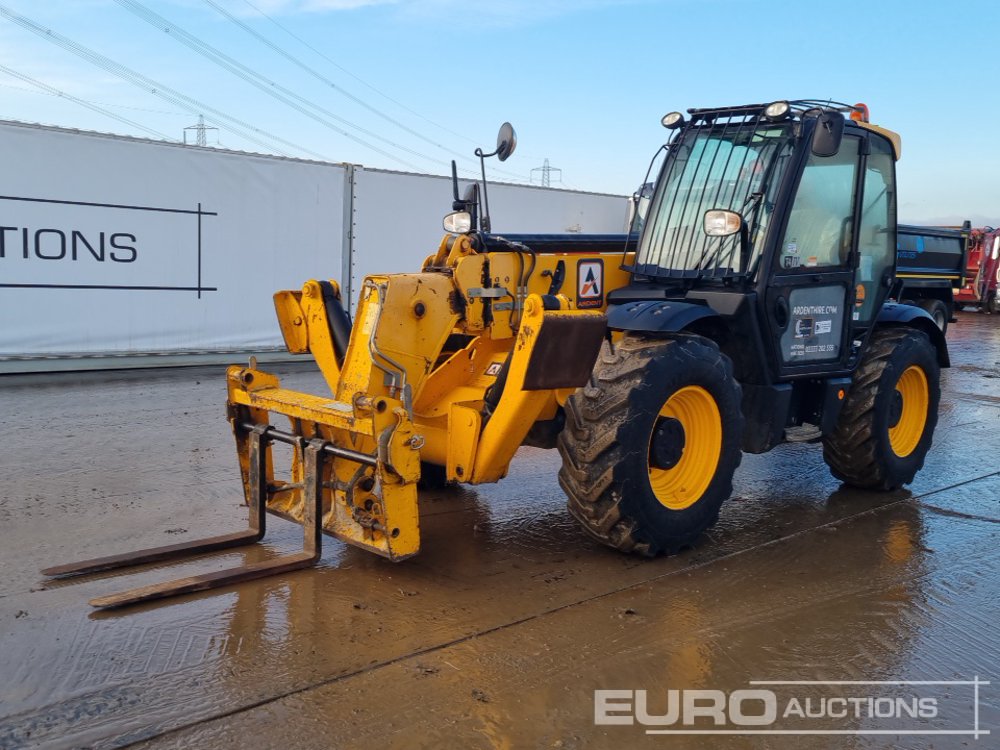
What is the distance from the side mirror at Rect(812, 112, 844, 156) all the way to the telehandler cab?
0.03 feet

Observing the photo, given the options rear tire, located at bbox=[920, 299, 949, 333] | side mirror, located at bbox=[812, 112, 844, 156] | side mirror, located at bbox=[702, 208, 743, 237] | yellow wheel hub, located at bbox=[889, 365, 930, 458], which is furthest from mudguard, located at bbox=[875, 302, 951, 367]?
rear tire, located at bbox=[920, 299, 949, 333]

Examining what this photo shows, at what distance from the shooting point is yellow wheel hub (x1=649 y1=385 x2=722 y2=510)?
4.80 meters

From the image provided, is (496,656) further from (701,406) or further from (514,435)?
(701,406)

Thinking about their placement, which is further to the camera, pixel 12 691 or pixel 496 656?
pixel 496 656

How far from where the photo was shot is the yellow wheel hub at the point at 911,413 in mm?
6414

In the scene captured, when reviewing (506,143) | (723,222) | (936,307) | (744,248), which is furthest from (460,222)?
(936,307)

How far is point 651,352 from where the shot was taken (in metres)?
4.49

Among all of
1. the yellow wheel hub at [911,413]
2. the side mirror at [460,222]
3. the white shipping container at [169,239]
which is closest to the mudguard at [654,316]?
the side mirror at [460,222]

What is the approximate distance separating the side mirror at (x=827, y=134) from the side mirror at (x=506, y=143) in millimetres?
1695

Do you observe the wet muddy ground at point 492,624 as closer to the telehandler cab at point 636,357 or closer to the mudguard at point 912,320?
the telehandler cab at point 636,357

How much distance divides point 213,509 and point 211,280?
6.88m

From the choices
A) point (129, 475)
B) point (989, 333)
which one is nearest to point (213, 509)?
point (129, 475)

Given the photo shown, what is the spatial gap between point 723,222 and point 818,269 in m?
1.05

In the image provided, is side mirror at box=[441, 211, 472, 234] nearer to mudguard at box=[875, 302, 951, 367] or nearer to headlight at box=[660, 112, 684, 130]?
headlight at box=[660, 112, 684, 130]
